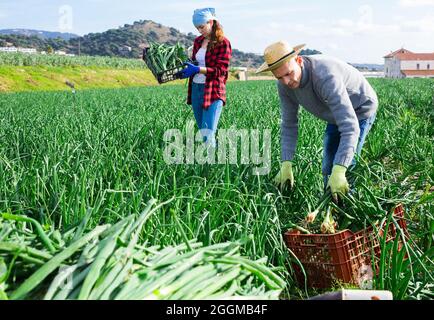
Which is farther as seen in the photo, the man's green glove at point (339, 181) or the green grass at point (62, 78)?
the green grass at point (62, 78)

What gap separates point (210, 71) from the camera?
4.24 meters

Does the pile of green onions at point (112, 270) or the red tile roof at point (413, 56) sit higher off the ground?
the red tile roof at point (413, 56)

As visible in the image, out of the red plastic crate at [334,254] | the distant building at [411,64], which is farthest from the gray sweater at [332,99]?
the distant building at [411,64]

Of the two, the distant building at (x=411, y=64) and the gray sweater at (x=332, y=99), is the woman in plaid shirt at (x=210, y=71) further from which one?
the distant building at (x=411, y=64)

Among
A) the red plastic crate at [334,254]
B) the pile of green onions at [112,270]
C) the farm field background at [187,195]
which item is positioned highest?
the pile of green onions at [112,270]

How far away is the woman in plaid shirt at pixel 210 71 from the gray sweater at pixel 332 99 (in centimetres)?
95

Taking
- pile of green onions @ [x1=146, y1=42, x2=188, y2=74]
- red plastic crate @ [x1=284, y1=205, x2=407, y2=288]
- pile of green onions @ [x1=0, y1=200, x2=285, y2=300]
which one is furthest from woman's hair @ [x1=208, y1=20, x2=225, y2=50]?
pile of green onions @ [x1=0, y1=200, x2=285, y2=300]

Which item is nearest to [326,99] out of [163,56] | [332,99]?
[332,99]

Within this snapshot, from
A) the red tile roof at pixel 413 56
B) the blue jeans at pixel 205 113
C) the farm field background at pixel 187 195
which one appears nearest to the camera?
the farm field background at pixel 187 195

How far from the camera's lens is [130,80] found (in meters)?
42.3

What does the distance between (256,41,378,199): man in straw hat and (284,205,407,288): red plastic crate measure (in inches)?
12.3

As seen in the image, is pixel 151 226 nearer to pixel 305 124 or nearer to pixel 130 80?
pixel 305 124

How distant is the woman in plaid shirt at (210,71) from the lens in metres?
4.15
